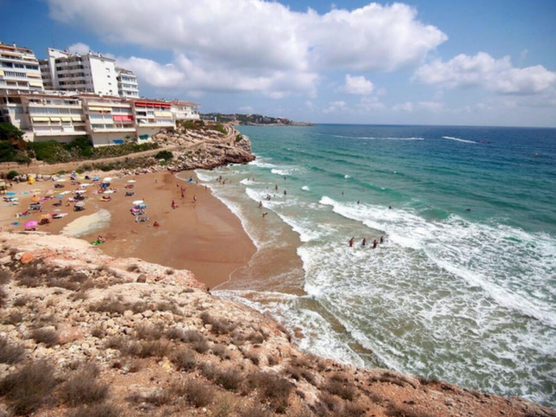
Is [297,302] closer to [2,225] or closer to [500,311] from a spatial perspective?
[500,311]

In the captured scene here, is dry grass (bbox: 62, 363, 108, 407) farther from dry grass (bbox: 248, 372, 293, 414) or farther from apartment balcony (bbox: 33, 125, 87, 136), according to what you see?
apartment balcony (bbox: 33, 125, 87, 136)

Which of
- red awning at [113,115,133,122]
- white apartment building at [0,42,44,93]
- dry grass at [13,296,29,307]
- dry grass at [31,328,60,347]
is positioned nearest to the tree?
white apartment building at [0,42,44,93]

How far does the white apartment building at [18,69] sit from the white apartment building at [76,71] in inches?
413

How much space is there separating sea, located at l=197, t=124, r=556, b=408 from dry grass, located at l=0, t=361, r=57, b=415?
349 inches

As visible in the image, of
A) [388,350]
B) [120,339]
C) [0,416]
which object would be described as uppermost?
[0,416]

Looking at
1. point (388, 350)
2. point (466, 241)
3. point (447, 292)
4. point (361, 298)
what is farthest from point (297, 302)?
point (466, 241)

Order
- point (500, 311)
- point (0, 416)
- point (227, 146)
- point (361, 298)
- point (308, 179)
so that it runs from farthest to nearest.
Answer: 1. point (227, 146)
2. point (308, 179)
3. point (361, 298)
4. point (500, 311)
5. point (0, 416)

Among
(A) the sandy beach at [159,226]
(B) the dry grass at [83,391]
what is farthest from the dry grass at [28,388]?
(A) the sandy beach at [159,226]

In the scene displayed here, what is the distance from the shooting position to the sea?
1209cm

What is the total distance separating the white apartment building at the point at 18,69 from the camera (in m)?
49.7

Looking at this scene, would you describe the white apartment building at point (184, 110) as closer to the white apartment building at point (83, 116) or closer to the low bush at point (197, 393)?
the white apartment building at point (83, 116)

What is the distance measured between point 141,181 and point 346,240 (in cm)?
3239

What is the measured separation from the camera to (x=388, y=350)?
40.5 ft

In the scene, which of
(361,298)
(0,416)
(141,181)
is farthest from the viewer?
(141,181)
